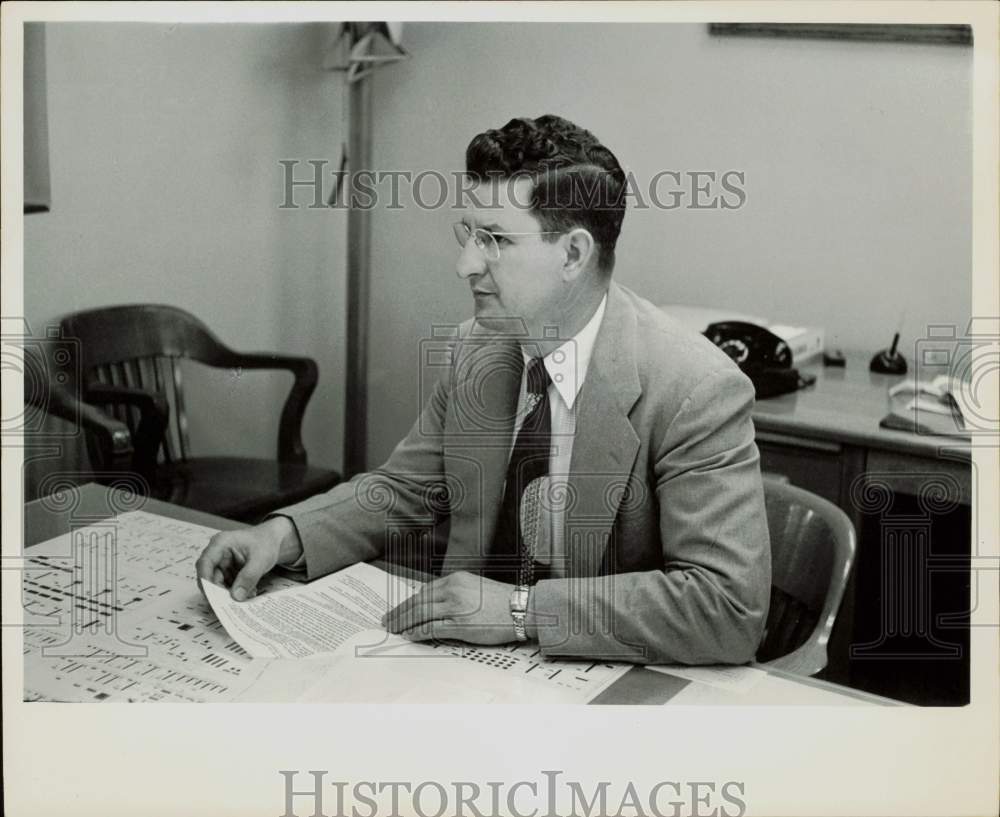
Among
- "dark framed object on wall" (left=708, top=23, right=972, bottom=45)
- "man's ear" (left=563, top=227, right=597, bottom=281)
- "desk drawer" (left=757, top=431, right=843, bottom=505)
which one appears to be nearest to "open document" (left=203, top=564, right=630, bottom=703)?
"man's ear" (left=563, top=227, right=597, bottom=281)

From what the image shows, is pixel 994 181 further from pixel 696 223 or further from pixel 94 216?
pixel 94 216

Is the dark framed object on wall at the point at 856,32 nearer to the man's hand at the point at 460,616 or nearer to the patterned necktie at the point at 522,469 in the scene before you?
the patterned necktie at the point at 522,469

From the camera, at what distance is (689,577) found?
1128mm

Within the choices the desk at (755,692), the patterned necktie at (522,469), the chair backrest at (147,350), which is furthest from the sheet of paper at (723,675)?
the chair backrest at (147,350)

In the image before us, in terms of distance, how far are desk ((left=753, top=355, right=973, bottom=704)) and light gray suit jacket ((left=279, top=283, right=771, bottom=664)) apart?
0.60 feet

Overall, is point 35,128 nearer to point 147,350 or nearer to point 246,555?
point 147,350

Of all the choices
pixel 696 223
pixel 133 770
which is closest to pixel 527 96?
pixel 696 223

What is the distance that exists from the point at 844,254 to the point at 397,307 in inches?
37.8

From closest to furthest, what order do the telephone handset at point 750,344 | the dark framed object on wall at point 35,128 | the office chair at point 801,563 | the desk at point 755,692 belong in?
the desk at point 755,692, the dark framed object on wall at point 35,128, the office chair at point 801,563, the telephone handset at point 750,344

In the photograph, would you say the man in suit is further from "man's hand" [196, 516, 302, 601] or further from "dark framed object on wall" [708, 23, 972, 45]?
"dark framed object on wall" [708, 23, 972, 45]

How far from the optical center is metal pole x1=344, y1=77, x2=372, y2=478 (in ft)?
5.12

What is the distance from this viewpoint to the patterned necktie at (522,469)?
4.28ft

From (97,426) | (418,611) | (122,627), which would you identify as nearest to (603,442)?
(418,611)

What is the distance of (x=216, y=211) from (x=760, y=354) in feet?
3.40
